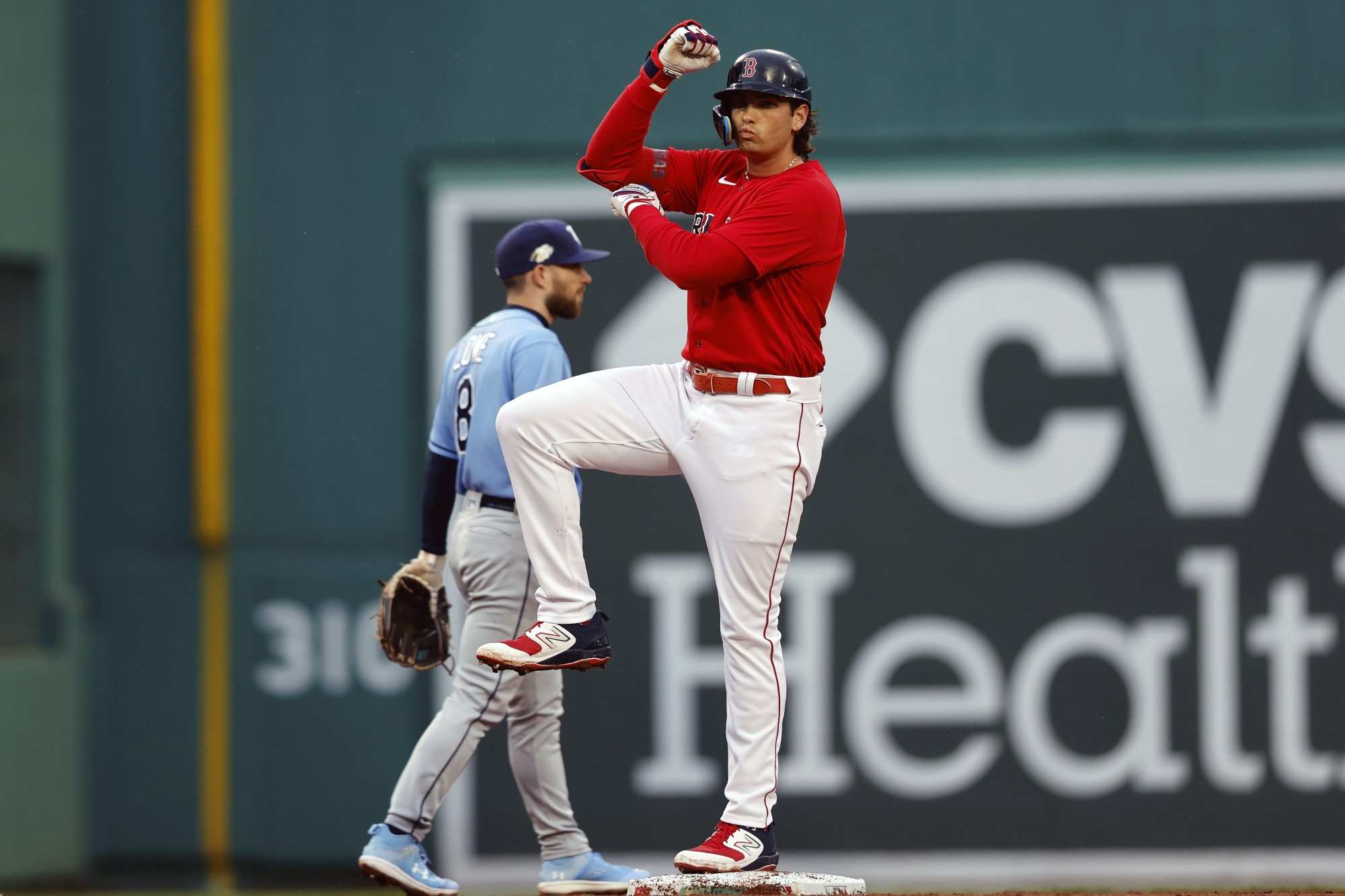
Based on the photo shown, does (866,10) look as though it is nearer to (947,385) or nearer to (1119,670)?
(947,385)

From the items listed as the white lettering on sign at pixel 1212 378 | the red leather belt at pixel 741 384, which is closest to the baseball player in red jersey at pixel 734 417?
the red leather belt at pixel 741 384

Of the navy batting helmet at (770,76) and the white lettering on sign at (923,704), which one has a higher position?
the navy batting helmet at (770,76)

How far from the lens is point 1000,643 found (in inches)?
254

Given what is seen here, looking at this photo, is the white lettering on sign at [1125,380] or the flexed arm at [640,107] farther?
the white lettering on sign at [1125,380]

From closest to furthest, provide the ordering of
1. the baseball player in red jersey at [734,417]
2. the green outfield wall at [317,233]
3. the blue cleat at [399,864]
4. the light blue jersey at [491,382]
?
the baseball player in red jersey at [734,417], the blue cleat at [399,864], the light blue jersey at [491,382], the green outfield wall at [317,233]

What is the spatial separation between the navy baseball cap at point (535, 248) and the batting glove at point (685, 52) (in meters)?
1.14

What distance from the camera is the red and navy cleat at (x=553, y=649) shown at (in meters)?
3.67

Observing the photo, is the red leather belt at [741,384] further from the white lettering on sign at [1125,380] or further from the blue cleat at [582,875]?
the white lettering on sign at [1125,380]

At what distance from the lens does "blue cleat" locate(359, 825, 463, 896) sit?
451 centimetres

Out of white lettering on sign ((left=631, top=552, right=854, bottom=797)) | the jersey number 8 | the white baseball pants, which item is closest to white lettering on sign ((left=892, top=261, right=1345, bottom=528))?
white lettering on sign ((left=631, top=552, right=854, bottom=797))

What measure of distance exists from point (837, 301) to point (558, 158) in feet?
4.73

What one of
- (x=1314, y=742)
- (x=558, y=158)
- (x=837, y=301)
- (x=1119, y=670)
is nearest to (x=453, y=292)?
(x=558, y=158)

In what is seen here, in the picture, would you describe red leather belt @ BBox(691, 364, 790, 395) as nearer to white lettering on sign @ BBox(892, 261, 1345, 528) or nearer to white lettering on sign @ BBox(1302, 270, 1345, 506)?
white lettering on sign @ BBox(892, 261, 1345, 528)

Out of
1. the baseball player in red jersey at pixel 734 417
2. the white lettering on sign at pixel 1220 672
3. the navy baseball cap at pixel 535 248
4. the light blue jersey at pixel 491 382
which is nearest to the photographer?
the baseball player in red jersey at pixel 734 417
